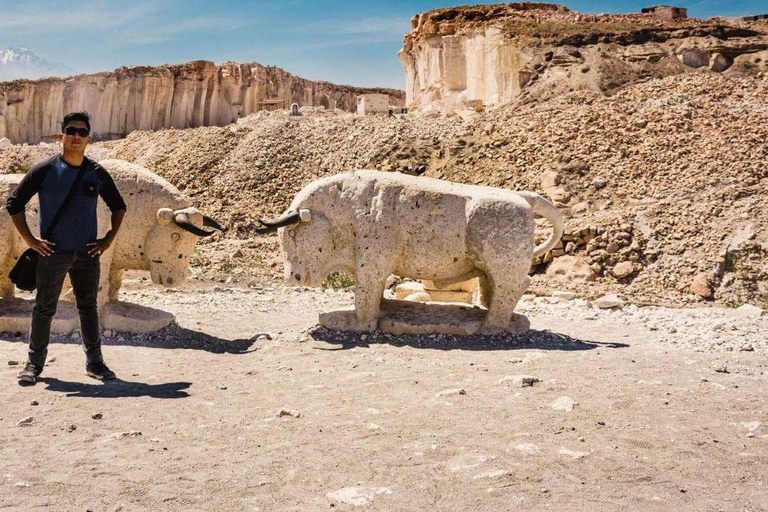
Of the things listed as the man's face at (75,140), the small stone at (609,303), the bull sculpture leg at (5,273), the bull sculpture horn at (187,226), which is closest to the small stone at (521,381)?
the bull sculpture horn at (187,226)

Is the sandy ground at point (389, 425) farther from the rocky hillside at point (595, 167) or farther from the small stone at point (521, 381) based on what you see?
the rocky hillside at point (595, 167)

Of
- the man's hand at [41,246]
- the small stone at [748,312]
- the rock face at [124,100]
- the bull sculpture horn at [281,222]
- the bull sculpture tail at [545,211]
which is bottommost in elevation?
the small stone at [748,312]

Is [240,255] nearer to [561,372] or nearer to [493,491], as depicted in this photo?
[561,372]

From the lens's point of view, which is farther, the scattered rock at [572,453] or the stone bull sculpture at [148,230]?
the stone bull sculpture at [148,230]

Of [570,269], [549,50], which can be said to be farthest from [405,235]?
[549,50]

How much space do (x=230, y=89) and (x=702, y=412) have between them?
4932cm

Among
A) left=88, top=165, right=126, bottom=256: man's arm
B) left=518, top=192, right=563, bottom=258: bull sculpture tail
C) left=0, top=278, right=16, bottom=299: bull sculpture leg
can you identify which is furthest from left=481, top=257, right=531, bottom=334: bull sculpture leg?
left=0, top=278, right=16, bottom=299: bull sculpture leg

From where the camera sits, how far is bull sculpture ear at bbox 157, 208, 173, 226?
805 centimetres

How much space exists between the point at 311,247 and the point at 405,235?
3.55 ft

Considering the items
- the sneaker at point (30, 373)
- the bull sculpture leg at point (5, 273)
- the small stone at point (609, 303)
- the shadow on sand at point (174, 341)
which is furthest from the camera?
the small stone at point (609, 303)

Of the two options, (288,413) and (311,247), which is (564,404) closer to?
(288,413)

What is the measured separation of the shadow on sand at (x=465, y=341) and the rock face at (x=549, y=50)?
17.0 metres

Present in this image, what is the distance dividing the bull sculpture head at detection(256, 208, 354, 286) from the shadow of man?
2.18 m

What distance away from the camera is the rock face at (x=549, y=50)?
24.6 meters
